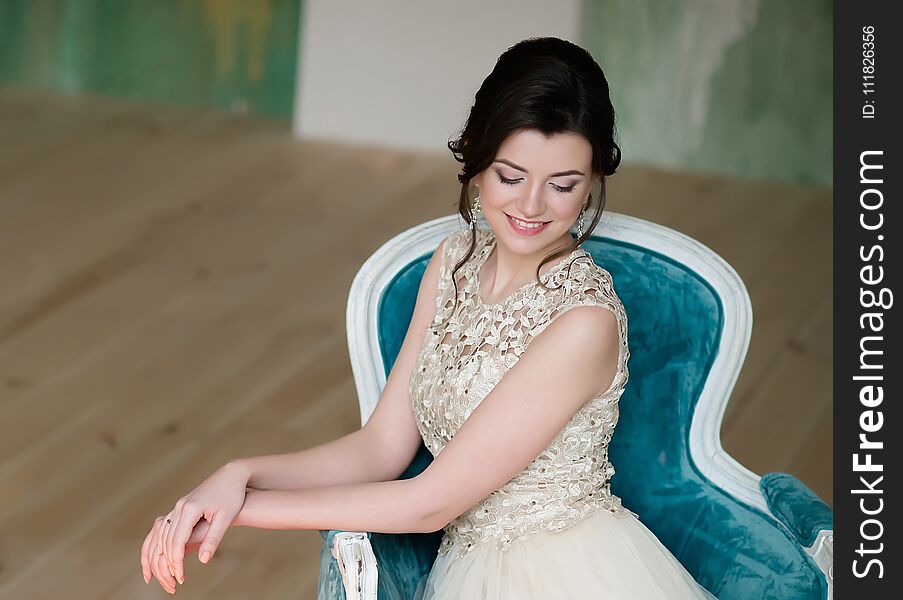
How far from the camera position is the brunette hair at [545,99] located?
1.64m

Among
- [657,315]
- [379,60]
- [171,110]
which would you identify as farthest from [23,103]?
[657,315]

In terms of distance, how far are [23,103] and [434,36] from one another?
214 centimetres

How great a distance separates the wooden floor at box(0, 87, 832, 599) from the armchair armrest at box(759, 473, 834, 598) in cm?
128

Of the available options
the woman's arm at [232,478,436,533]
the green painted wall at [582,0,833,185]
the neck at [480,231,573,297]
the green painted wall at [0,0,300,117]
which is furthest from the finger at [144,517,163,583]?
the green painted wall at [0,0,300,117]

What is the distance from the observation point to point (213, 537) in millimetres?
1585

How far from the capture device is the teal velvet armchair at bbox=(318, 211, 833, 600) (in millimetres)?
1838

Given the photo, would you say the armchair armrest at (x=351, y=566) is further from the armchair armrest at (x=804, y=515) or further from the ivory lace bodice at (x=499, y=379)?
the armchair armrest at (x=804, y=515)

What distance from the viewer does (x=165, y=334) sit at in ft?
12.8

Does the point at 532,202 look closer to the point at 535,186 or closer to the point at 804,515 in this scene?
the point at 535,186

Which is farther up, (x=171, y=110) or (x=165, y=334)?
(x=171, y=110)

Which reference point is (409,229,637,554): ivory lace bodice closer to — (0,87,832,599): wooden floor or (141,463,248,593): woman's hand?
(141,463,248,593): woman's hand

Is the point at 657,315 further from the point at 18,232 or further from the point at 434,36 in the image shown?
the point at 434,36

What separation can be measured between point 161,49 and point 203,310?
2751mm
